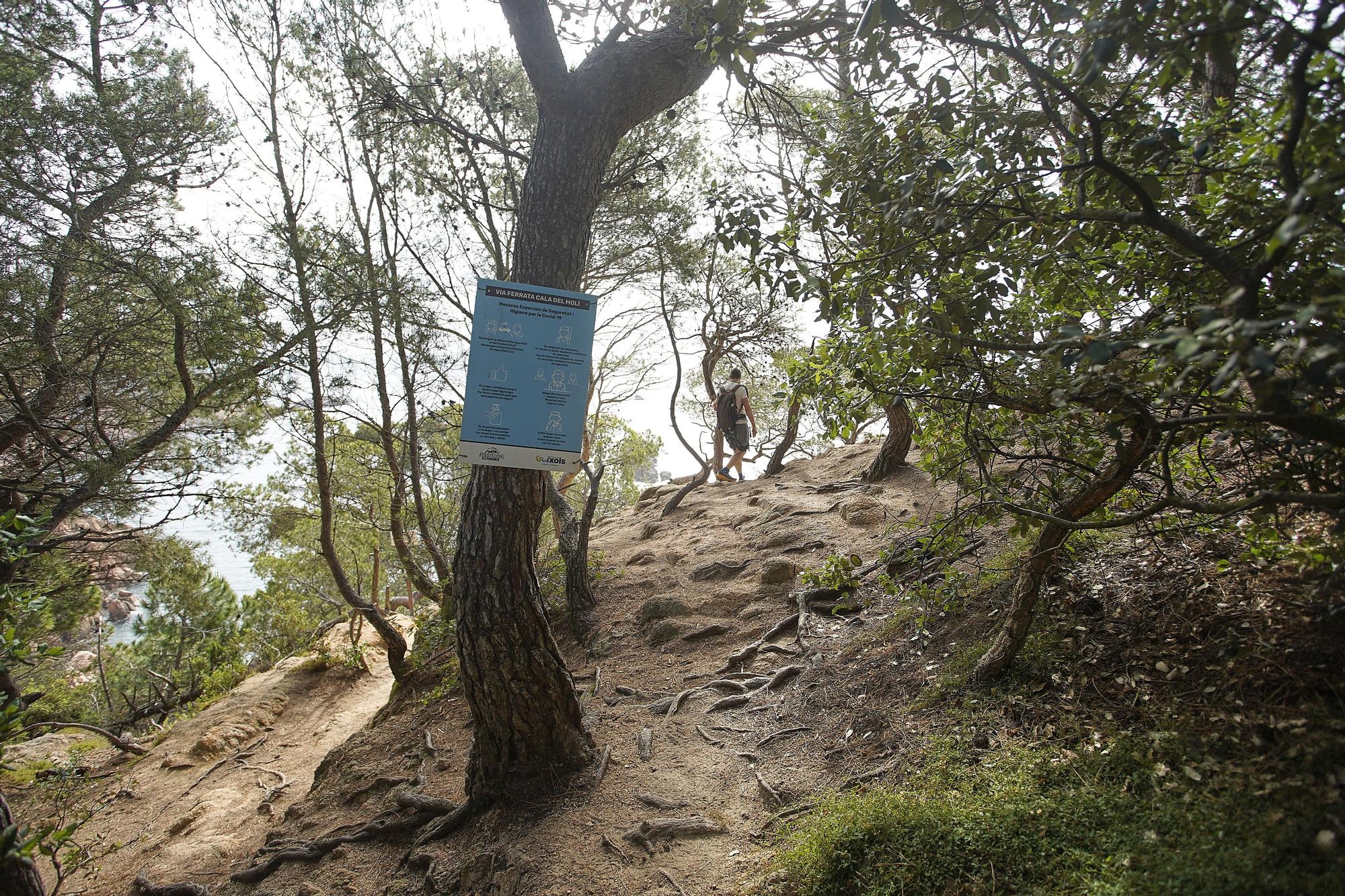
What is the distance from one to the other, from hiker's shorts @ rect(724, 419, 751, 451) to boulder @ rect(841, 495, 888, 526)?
12.6 ft

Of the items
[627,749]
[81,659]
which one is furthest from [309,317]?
[81,659]

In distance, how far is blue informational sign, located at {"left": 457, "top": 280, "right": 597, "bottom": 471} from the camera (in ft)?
11.0

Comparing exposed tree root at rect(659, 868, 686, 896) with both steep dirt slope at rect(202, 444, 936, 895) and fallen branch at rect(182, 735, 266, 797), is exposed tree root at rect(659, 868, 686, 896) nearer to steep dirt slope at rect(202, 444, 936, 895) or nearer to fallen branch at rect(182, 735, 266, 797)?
steep dirt slope at rect(202, 444, 936, 895)

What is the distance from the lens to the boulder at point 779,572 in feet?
20.4

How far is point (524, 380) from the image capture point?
3.40 m

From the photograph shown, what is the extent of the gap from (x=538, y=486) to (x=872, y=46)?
2.74 m

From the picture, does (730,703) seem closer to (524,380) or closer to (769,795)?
(769,795)

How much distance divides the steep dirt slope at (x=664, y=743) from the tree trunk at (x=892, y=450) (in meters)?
0.21

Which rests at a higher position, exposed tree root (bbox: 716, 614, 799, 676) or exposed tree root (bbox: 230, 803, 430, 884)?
exposed tree root (bbox: 716, 614, 799, 676)

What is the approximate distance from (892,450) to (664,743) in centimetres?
512

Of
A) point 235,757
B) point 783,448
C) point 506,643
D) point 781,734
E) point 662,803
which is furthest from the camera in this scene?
point 783,448

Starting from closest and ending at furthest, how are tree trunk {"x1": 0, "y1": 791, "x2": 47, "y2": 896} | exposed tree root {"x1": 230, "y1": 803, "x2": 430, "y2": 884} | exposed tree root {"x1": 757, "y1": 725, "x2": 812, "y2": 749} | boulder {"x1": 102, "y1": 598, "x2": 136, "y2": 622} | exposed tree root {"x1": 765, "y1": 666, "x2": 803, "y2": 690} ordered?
1. tree trunk {"x1": 0, "y1": 791, "x2": 47, "y2": 896}
2. exposed tree root {"x1": 757, "y1": 725, "x2": 812, "y2": 749}
3. exposed tree root {"x1": 230, "y1": 803, "x2": 430, "y2": 884}
4. exposed tree root {"x1": 765, "y1": 666, "x2": 803, "y2": 690}
5. boulder {"x1": 102, "y1": 598, "x2": 136, "y2": 622}

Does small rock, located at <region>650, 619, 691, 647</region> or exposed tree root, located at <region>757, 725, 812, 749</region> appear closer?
exposed tree root, located at <region>757, 725, 812, 749</region>

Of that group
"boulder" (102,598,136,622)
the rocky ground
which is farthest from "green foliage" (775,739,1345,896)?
"boulder" (102,598,136,622)
